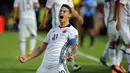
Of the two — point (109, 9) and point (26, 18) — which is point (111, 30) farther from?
point (26, 18)

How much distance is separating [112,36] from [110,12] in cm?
57

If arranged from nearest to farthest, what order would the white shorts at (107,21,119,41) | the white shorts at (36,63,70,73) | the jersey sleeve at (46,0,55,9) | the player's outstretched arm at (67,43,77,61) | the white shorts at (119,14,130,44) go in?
the player's outstretched arm at (67,43,77,61) → the white shorts at (36,63,70,73) → the white shorts at (119,14,130,44) → the white shorts at (107,21,119,41) → the jersey sleeve at (46,0,55,9)

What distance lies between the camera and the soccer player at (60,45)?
7820 mm

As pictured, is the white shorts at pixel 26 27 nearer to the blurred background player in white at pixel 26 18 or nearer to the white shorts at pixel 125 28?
the blurred background player in white at pixel 26 18

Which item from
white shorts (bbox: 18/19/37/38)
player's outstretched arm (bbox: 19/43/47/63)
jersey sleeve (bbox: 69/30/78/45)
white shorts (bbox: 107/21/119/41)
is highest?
jersey sleeve (bbox: 69/30/78/45)

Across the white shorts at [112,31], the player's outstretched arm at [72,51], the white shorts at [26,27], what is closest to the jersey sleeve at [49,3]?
the white shorts at [112,31]

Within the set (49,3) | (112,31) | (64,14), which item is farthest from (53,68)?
(49,3)

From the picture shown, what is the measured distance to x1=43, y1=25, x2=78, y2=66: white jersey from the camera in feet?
25.8

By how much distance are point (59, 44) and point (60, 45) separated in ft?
0.08

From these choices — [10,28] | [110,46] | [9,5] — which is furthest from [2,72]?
[9,5]

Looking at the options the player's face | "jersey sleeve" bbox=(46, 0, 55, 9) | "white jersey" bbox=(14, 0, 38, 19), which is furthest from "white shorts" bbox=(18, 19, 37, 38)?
the player's face

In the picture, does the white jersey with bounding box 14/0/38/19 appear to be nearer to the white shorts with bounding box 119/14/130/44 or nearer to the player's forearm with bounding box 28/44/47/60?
the white shorts with bounding box 119/14/130/44

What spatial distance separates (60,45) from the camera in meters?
7.92

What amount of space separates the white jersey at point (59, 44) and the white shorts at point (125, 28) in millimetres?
2484
